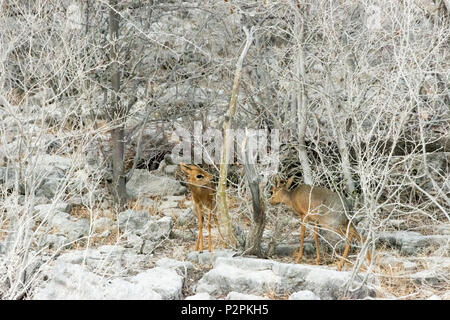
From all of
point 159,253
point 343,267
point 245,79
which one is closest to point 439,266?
point 343,267

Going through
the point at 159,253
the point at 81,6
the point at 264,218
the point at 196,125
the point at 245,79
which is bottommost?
the point at 159,253

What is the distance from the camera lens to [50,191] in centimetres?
1305

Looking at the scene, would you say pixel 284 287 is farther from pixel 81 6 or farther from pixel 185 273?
pixel 81 6

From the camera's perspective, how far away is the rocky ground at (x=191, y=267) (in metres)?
7.27

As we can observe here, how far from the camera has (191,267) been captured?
30.3 ft

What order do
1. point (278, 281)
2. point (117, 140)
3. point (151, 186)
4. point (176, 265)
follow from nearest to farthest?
point (278, 281)
point (176, 265)
point (117, 140)
point (151, 186)

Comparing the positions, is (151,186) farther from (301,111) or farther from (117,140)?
(301,111)

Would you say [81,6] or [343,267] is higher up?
[81,6]

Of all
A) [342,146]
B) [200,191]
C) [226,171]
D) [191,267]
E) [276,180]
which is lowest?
[191,267]

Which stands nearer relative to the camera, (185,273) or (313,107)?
(185,273)

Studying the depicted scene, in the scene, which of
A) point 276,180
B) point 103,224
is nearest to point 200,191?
point 276,180

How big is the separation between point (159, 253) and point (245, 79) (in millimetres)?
3641

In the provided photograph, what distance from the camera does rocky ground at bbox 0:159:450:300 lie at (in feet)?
23.9

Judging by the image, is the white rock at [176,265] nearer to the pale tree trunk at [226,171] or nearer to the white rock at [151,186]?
the pale tree trunk at [226,171]
